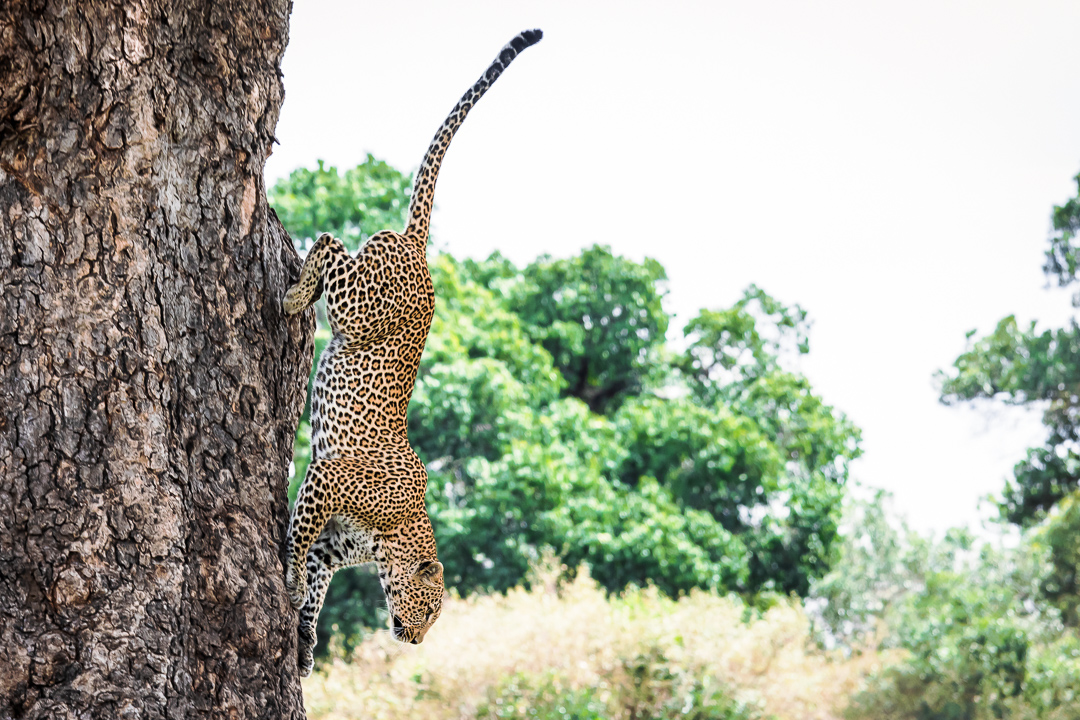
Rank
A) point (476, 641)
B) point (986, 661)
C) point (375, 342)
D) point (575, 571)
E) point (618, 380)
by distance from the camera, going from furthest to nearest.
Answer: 1. point (618, 380)
2. point (575, 571)
3. point (986, 661)
4. point (476, 641)
5. point (375, 342)

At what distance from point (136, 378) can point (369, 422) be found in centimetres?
85

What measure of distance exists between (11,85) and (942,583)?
61.5ft

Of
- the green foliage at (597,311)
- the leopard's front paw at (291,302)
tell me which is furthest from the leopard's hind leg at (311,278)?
the green foliage at (597,311)

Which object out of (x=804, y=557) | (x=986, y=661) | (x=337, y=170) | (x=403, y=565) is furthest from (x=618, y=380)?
(x=403, y=565)

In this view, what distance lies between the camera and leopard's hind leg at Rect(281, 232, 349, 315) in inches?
130

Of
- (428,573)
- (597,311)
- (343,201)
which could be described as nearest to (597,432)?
(597,311)

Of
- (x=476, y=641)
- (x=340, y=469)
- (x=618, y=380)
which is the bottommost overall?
(x=340, y=469)

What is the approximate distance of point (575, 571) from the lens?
620 inches

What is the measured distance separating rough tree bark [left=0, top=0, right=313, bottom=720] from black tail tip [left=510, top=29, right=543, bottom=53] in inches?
38.0

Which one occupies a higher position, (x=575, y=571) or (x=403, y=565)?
(x=575, y=571)

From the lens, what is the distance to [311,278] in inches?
131

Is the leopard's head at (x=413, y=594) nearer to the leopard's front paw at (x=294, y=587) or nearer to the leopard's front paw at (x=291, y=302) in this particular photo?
the leopard's front paw at (x=294, y=587)

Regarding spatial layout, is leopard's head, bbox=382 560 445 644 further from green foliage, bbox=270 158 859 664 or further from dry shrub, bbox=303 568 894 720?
green foliage, bbox=270 158 859 664

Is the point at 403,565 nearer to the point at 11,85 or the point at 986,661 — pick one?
the point at 11,85
